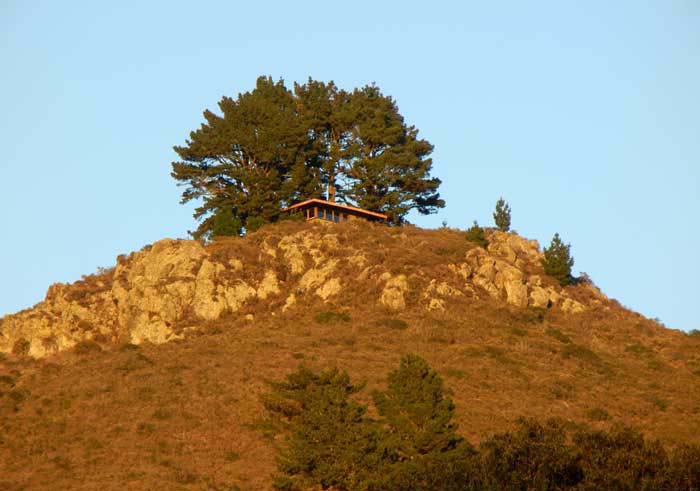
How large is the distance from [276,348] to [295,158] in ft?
99.9

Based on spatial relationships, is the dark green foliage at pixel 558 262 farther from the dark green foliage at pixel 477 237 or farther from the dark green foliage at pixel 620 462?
the dark green foliage at pixel 620 462

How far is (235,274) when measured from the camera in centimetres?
10062

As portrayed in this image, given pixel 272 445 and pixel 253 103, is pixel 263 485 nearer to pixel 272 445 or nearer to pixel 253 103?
pixel 272 445

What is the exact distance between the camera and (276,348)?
88562mm

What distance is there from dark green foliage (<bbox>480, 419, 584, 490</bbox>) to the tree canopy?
56.4 m

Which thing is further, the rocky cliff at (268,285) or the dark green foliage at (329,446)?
the rocky cliff at (268,285)

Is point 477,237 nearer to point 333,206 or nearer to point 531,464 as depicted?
point 333,206

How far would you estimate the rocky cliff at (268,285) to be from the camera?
3829 inches

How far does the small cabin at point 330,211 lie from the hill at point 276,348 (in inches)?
131

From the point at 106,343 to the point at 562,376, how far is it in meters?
36.7

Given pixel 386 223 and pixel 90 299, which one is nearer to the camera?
pixel 90 299

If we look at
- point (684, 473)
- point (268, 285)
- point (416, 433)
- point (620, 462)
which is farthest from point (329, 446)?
point (268, 285)

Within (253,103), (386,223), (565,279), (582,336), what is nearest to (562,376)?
(582,336)

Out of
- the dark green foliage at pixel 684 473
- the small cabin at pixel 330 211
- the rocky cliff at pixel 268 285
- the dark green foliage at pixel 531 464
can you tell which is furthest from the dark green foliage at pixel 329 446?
the small cabin at pixel 330 211
